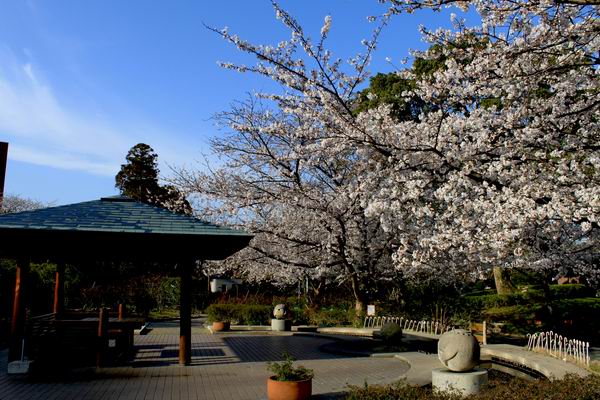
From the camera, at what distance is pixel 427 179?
35.1ft

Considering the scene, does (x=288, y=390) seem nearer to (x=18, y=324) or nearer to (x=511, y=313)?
(x=18, y=324)

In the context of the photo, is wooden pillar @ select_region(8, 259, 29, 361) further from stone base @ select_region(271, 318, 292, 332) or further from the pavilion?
stone base @ select_region(271, 318, 292, 332)

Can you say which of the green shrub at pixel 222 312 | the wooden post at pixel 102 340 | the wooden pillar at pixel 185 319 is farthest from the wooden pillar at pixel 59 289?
the green shrub at pixel 222 312

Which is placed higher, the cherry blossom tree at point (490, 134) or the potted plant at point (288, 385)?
the cherry blossom tree at point (490, 134)

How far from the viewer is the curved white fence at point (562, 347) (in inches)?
416

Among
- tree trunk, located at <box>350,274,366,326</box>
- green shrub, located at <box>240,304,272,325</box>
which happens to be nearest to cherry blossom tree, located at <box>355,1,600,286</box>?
tree trunk, located at <box>350,274,366,326</box>

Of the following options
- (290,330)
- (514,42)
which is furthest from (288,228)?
(514,42)

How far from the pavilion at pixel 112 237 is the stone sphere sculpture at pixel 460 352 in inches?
179

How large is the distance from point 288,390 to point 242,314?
1506 centimetres

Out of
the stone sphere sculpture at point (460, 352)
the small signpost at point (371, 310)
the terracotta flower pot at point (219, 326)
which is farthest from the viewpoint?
the terracotta flower pot at point (219, 326)

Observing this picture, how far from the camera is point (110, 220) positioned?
1141 cm

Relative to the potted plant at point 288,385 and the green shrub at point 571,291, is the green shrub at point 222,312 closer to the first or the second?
the potted plant at point 288,385

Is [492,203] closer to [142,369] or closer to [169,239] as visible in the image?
[169,239]

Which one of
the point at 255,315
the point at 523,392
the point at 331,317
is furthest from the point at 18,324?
the point at 331,317
